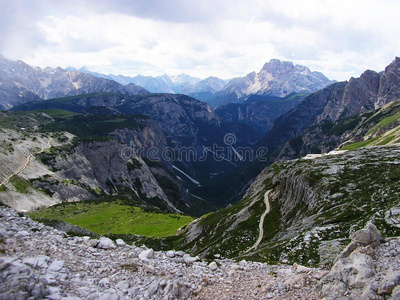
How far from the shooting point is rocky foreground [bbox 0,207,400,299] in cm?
1986

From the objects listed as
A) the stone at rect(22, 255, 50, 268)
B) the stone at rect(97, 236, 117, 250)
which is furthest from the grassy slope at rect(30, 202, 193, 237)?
the stone at rect(22, 255, 50, 268)

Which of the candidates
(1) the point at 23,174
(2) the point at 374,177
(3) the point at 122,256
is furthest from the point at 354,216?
(1) the point at 23,174

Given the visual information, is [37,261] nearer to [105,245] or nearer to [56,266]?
[56,266]

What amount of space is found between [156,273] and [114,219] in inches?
4570

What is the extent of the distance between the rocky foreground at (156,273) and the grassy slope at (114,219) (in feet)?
296

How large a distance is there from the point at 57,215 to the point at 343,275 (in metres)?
139

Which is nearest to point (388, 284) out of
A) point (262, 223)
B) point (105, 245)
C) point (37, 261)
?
point (105, 245)

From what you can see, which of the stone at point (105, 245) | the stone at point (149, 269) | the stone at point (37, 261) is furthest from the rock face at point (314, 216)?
the stone at point (37, 261)

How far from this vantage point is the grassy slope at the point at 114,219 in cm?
12100

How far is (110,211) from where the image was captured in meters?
147

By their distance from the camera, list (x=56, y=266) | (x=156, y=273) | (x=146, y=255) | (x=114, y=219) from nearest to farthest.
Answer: (x=56, y=266) < (x=156, y=273) < (x=146, y=255) < (x=114, y=219)

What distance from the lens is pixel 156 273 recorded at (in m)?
25.6

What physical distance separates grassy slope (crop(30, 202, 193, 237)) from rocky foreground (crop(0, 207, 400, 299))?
90178 millimetres

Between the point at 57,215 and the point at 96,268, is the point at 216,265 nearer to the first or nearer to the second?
the point at 96,268
